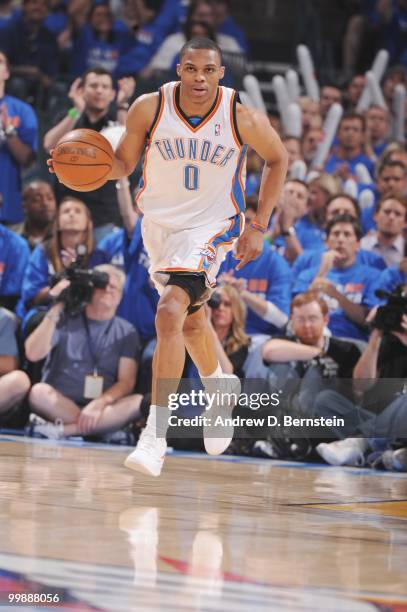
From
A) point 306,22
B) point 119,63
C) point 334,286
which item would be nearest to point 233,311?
point 334,286

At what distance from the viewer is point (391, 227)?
27.0 feet

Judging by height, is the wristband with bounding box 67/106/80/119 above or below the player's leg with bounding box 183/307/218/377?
above

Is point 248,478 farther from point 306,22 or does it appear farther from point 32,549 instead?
point 306,22

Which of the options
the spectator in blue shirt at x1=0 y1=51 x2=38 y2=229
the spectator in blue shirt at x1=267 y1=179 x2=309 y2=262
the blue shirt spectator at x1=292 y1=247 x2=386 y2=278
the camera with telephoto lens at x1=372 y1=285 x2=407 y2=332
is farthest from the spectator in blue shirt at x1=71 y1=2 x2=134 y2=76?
the camera with telephoto lens at x1=372 y1=285 x2=407 y2=332

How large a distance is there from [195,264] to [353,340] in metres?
2.39

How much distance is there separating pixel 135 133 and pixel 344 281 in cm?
294

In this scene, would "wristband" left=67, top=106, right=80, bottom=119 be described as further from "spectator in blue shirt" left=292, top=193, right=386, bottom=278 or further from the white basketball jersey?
the white basketball jersey

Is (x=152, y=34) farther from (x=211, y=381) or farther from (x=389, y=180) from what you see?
(x=211, y=381)

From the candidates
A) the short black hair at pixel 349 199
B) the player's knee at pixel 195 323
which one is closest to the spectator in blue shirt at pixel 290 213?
the short black hair at pixel 349 199

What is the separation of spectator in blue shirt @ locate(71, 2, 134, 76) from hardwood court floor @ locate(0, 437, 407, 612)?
270 inches

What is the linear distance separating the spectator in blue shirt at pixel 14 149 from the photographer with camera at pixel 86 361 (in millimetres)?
2097

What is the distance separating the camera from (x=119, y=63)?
12117 mm

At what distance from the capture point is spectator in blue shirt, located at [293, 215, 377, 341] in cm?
774

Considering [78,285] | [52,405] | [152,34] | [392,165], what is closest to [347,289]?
[392,165]
